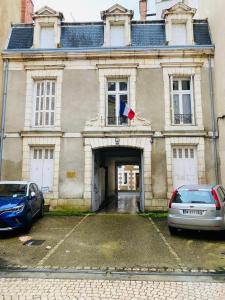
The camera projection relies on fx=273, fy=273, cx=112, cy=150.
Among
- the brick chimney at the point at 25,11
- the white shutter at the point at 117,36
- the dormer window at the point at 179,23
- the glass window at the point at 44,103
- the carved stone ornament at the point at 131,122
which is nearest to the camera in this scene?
the carved stone ornament at the point at 131,122

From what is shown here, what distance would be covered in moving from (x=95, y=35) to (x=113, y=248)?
11.0 metres

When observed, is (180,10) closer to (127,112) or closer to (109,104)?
(109,104)

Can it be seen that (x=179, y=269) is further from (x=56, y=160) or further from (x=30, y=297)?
(x=56, y=160)

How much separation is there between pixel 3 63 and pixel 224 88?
34.2ft

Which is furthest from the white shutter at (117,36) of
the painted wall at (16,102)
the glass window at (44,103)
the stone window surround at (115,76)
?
the painted wall at (16,102)

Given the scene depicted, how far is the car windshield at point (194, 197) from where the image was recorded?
25.1ft

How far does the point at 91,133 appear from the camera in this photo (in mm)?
12641

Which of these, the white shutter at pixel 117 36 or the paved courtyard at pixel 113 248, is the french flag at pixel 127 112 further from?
the paved courtyard at pixel 113 248

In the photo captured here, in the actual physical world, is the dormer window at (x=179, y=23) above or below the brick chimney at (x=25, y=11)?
below

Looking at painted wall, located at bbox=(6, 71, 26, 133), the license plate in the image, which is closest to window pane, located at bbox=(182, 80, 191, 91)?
the license plate

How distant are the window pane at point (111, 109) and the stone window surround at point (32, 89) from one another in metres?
2.39

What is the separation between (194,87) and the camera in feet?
42.4

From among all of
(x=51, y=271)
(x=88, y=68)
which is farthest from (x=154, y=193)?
(x=51, y=271)

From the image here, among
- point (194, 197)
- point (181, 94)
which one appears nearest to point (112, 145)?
point (181, 94)
